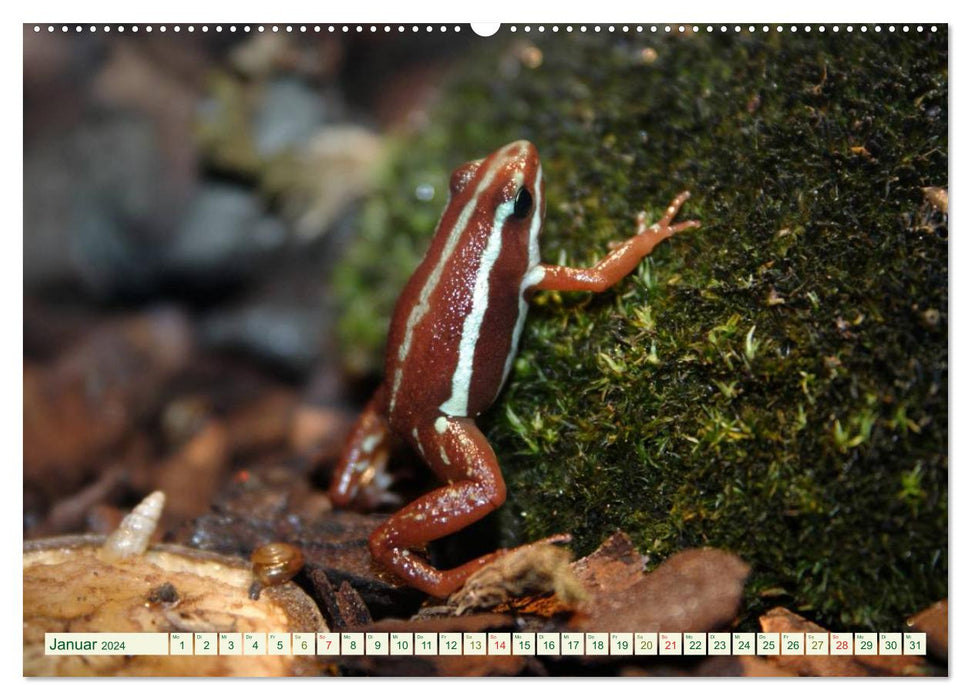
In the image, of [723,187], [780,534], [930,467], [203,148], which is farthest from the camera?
[203,148]

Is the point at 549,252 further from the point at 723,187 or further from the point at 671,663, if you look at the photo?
the point at 671,663

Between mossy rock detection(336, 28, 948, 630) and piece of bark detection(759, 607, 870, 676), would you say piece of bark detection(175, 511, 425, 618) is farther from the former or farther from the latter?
piece of bark detection(759, 607, 870, 676)

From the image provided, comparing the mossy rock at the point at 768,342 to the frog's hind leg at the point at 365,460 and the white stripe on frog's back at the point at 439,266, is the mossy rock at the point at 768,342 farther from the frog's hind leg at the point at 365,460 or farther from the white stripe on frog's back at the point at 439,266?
the frog's hind leg at the point at 365,460

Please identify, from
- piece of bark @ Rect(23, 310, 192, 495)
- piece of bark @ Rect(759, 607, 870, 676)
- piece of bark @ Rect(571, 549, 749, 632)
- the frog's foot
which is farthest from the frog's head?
piece of bark @ Rect(23, 310, 192, 495)

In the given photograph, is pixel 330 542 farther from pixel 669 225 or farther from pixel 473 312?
pixel 669 225

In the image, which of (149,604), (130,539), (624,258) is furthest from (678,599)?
(130,539)

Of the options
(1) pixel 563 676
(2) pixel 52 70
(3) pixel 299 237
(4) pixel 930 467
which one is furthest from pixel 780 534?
(2) pixel 52 70

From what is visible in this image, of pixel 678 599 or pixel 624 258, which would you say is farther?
pixel 624 258
